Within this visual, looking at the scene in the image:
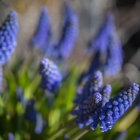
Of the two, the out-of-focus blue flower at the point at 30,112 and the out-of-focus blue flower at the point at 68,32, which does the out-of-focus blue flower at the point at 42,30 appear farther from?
the out-of-focus blue flower at the point at 30,112

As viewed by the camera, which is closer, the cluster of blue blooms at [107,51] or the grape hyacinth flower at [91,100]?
the grape hyacinth flower at [91,100]

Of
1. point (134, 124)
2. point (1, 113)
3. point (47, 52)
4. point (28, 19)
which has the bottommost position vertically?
point (134, 124)

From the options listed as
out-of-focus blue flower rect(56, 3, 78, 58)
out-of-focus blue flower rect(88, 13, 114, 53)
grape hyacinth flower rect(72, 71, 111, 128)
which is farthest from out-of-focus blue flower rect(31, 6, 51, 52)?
grape hyacinth flower rect(72, 71, 111, 128)

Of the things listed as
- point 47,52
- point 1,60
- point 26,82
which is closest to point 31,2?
point 47,52

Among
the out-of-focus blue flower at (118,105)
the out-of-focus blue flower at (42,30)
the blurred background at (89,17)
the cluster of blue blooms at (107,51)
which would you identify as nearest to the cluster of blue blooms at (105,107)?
the out-of-focus blue flower at (118,105)

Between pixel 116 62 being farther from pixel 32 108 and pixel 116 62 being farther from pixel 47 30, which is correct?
pixel 32 108
